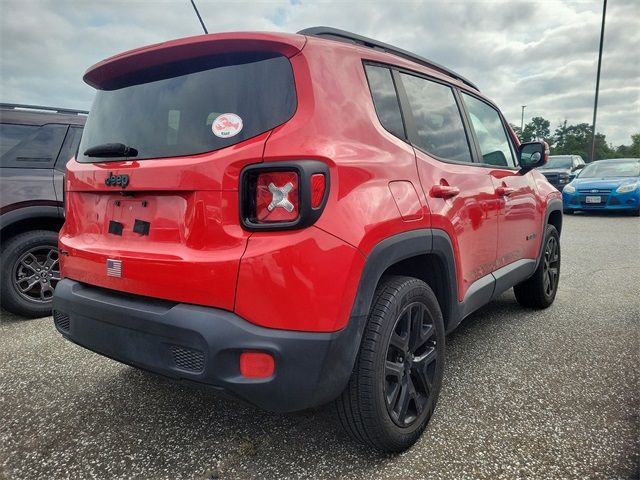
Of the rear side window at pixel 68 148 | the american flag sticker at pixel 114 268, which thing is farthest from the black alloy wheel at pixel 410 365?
the rear side window at pixel 68 148

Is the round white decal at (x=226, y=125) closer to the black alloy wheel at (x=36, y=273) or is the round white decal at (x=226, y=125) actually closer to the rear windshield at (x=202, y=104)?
the rear windshield at (x=202, y=104)

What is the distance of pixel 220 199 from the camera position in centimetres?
166

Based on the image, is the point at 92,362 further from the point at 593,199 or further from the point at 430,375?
the point at 593,199

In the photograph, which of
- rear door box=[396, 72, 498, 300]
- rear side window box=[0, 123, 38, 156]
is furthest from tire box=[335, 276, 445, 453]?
rear side window box=[0, 123, 38, 156]

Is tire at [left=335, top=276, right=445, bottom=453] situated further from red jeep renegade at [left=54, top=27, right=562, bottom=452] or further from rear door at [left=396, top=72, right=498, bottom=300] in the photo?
rear door at [left=396, top=72, right=498, bottom=300]

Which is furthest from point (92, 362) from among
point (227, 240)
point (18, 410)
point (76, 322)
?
point (227, 240)

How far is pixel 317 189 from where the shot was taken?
161 cm

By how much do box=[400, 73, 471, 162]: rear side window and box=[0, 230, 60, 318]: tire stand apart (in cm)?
324

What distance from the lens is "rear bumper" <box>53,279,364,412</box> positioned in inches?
62.5

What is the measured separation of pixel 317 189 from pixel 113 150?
3.26 feet

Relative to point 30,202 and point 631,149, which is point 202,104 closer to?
point 30,202

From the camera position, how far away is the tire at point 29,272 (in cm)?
390

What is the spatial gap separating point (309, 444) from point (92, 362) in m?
1.74

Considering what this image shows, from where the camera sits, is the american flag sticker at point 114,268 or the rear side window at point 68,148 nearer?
the american flag sticker at point 114,268
